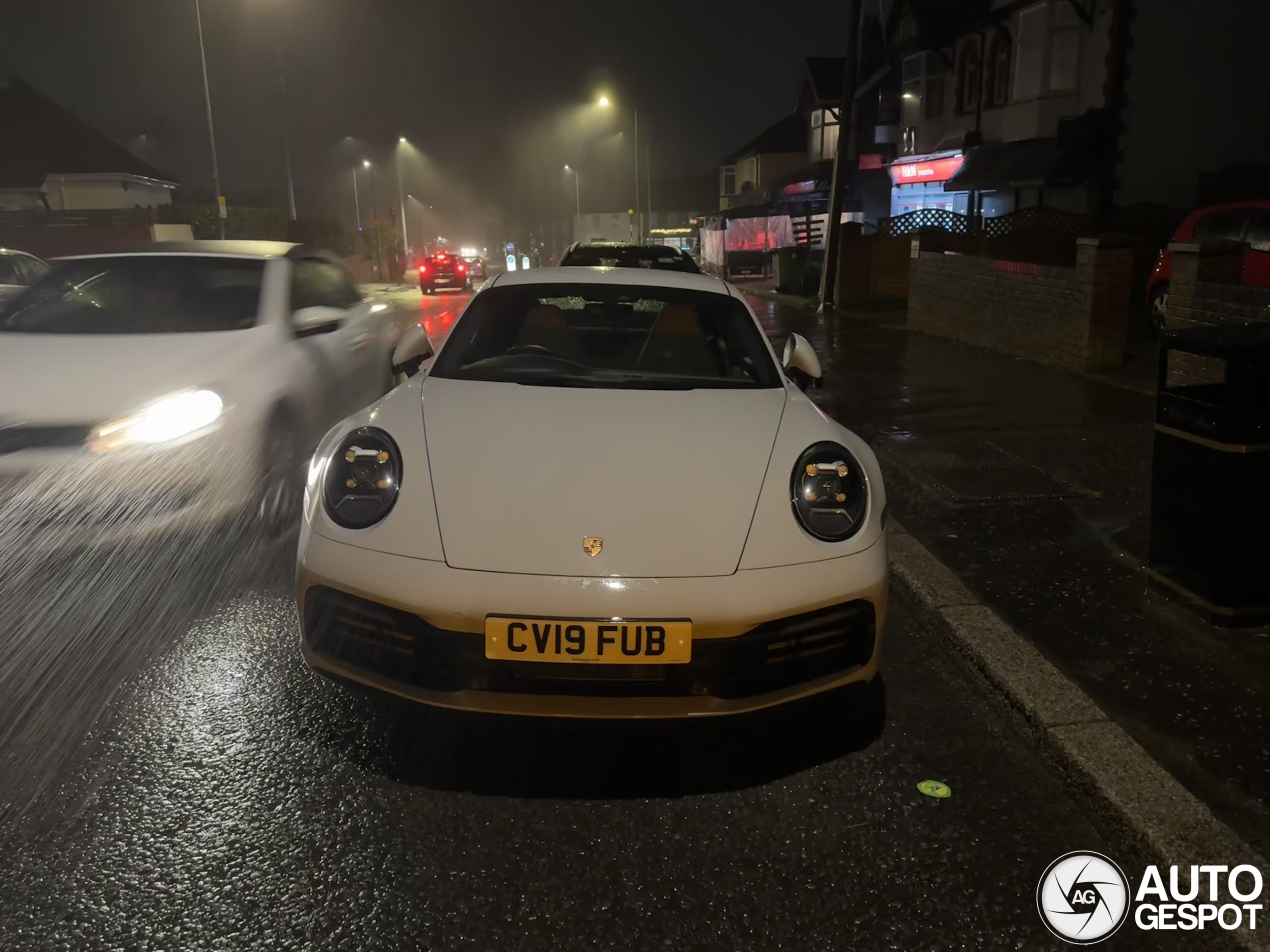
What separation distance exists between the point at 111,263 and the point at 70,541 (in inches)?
95.1

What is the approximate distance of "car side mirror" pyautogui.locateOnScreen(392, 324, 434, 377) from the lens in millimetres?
4750

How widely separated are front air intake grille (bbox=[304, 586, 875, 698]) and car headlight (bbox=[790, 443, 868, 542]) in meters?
0.26

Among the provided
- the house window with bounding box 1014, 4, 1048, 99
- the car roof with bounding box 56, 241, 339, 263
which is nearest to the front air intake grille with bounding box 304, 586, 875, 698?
the car roof with bounding box 56, 241, 339, 263

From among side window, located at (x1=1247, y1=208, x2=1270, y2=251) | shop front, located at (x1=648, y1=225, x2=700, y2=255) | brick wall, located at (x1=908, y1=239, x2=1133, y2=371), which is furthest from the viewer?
shop front, located at (x1=648, y1=225, x2=700, y2=255)

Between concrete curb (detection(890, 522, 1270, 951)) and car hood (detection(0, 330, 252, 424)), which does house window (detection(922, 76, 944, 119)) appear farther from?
concrete curb (detection(890, 522, 1270, 951))

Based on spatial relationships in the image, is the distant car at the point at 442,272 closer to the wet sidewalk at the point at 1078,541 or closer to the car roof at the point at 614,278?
the wet sidewalk at the point at 1078,541

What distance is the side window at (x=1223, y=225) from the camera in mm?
12359

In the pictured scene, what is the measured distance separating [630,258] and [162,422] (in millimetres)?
8008

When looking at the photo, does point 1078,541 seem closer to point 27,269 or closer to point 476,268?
point 27,269

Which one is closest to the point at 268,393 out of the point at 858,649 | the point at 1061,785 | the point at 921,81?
the point at 858,649

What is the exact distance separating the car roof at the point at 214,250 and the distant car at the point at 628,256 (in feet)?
17.5

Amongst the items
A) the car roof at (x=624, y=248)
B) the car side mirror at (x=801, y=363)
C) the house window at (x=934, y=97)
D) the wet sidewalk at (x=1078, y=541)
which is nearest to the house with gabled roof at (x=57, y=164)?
the house window at (x=934, y=97)

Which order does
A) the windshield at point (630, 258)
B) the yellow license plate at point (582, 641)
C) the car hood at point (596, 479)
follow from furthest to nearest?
the windshield at point (630, 258)
the car hood at point (596, 479)
the yellow license plate at point (582, 641)

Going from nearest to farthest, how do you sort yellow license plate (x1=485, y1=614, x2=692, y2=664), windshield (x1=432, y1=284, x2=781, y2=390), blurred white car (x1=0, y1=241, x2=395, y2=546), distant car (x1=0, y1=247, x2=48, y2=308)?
yellow license plate (x1=485, y1=614, x2=692, y2=664) < windshield (x1=432, y1=284, x2=781, y2=390) < blurred white car (x1=0, y1=241, x2=395, y2=546) < distant car (x1=0, y1=247, x2=48, y2=308)
